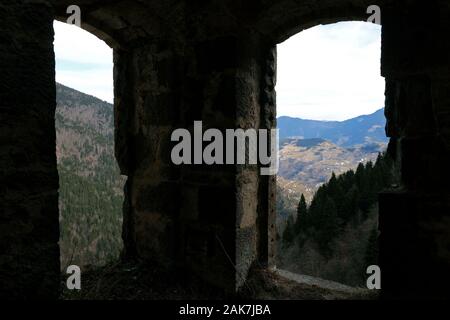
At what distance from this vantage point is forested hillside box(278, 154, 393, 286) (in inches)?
349

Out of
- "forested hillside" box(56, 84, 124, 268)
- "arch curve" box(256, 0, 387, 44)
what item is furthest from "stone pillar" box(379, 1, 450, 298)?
"forested hillside" box(56, 84, 124, 268)

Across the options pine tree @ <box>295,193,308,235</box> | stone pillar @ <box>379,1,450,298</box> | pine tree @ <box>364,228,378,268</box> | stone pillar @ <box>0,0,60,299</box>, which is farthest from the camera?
pine tree @ <box>295,193,308,235</box>

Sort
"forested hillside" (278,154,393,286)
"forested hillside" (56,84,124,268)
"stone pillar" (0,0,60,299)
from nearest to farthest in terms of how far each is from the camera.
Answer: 1. "stone pillar" (0,0,60,299)
2. "forested hillside" (278,154,393,286)
3. "forested hillside" (56,84,124,268)

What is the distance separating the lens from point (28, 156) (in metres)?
0.99

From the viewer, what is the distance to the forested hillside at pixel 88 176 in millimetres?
26250

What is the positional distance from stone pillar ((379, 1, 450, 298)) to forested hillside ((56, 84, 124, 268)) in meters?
18.5

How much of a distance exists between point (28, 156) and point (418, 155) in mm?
1658

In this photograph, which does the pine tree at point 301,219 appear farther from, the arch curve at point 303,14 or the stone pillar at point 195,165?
the arch curve at point 303,14

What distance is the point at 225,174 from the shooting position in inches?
93.4

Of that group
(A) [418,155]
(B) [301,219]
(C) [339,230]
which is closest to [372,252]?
(C) [339,230]

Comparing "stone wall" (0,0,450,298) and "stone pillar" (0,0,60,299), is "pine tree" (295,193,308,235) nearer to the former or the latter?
"stone wall" (0,0,450,298)

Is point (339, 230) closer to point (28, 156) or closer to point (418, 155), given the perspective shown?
point (418, 155)
